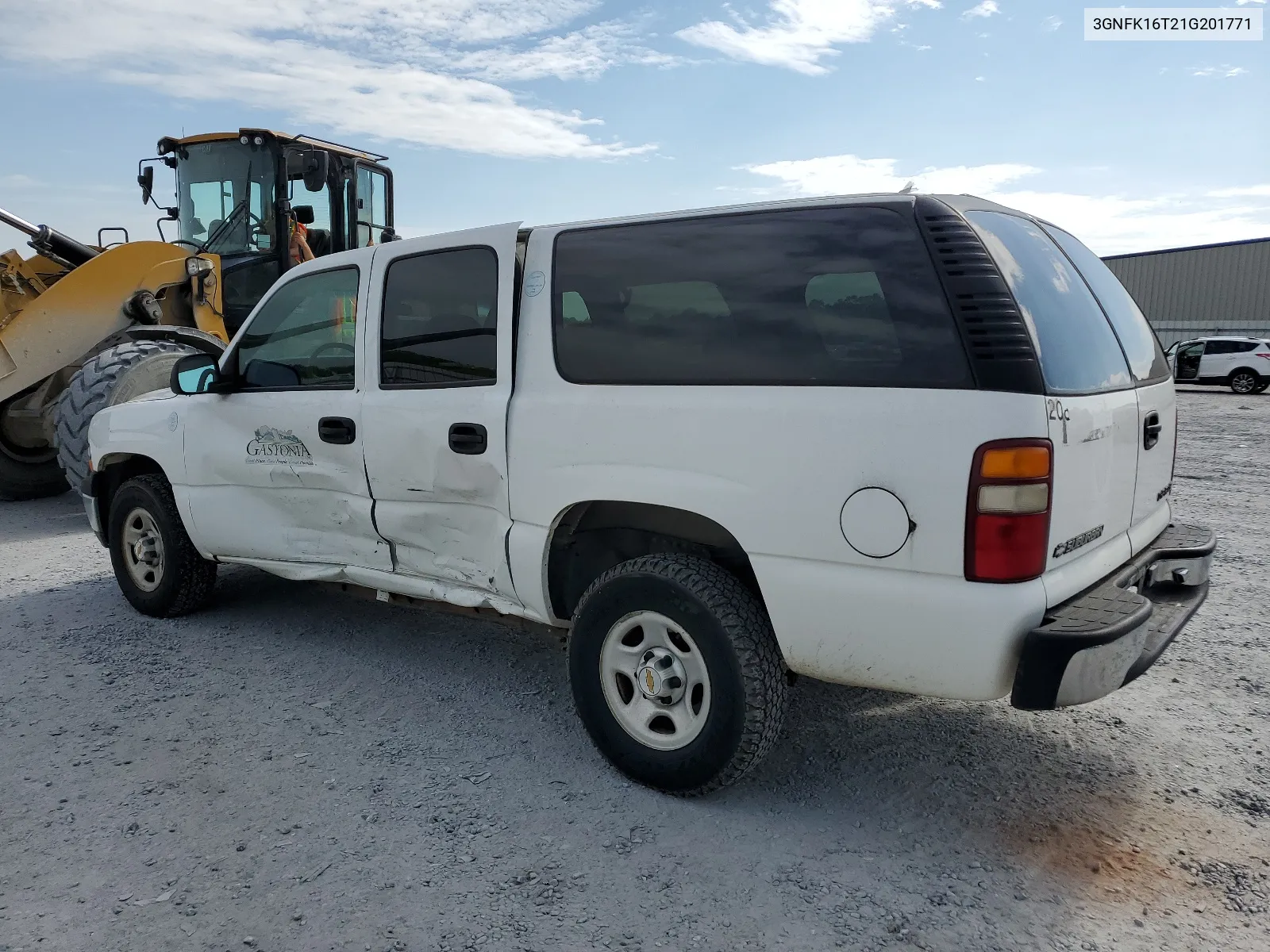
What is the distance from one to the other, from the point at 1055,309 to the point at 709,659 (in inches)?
60.7

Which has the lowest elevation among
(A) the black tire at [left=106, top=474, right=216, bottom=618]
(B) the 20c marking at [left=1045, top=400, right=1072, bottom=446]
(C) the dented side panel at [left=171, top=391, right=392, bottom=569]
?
(A) the black tire at [left=106, top=474, right=216, bottom=618]

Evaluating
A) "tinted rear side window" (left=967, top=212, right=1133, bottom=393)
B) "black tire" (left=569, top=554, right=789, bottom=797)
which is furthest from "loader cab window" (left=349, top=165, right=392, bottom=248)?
Result: "tinted rear side window" (left=967, top=212, right=1133, bottom=393)

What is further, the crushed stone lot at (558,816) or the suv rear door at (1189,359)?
the suv rear door at (1189,359)

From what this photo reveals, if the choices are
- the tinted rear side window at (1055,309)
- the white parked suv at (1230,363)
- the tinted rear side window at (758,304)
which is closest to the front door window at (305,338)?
the tinted rear side window at (758,304)

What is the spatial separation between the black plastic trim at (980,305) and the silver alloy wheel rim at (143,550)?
14.1 feet

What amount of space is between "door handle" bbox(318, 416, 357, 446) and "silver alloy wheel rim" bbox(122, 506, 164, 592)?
1595 mm

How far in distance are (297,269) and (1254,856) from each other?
14.3ft

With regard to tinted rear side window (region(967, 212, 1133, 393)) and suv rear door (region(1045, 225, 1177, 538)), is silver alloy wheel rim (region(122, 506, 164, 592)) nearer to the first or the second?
tinted rear side window (region(967, 212, 1133, 393))

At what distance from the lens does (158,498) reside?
4.96 m

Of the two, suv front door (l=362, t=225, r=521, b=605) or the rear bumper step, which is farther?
suv front door (l=362, t=225, r=521, b=605)

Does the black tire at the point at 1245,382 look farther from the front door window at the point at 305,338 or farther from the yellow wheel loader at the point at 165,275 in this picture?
the front door window at the point at 305,338

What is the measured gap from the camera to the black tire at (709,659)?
2.91 meters

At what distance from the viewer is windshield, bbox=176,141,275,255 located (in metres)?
8.94

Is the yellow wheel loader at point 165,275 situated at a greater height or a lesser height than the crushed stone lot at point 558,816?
greater
